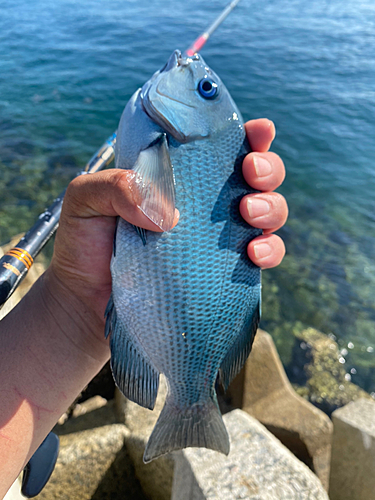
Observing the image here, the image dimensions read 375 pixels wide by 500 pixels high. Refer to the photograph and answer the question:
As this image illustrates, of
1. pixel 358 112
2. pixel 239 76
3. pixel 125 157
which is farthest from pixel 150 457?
pixel 239 76

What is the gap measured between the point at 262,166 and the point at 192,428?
132 centimetres

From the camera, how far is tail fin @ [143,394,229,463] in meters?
1.69

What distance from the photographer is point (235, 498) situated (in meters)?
2.07

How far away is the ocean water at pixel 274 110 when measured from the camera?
6.66 meters

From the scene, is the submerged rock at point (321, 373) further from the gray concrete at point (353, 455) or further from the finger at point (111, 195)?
the finger at point (111, 195)

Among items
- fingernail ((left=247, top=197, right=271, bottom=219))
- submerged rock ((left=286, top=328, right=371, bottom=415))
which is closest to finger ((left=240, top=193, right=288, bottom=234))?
fingernail ((left=247, top=197, right=271, bottom=219))

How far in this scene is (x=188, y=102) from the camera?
1699 mm

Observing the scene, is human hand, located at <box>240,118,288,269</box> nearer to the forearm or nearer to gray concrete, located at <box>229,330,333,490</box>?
the forearm

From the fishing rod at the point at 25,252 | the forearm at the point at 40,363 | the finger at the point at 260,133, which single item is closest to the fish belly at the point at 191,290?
the finger at the point at 260,133

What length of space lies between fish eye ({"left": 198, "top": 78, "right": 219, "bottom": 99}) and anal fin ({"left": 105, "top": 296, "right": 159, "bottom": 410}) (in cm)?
107

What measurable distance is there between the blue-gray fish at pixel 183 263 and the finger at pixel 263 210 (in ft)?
0.14

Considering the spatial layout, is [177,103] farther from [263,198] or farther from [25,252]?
[25,252]

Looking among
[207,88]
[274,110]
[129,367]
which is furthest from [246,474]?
[274,110]

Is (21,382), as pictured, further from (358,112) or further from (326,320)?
(358,112)
